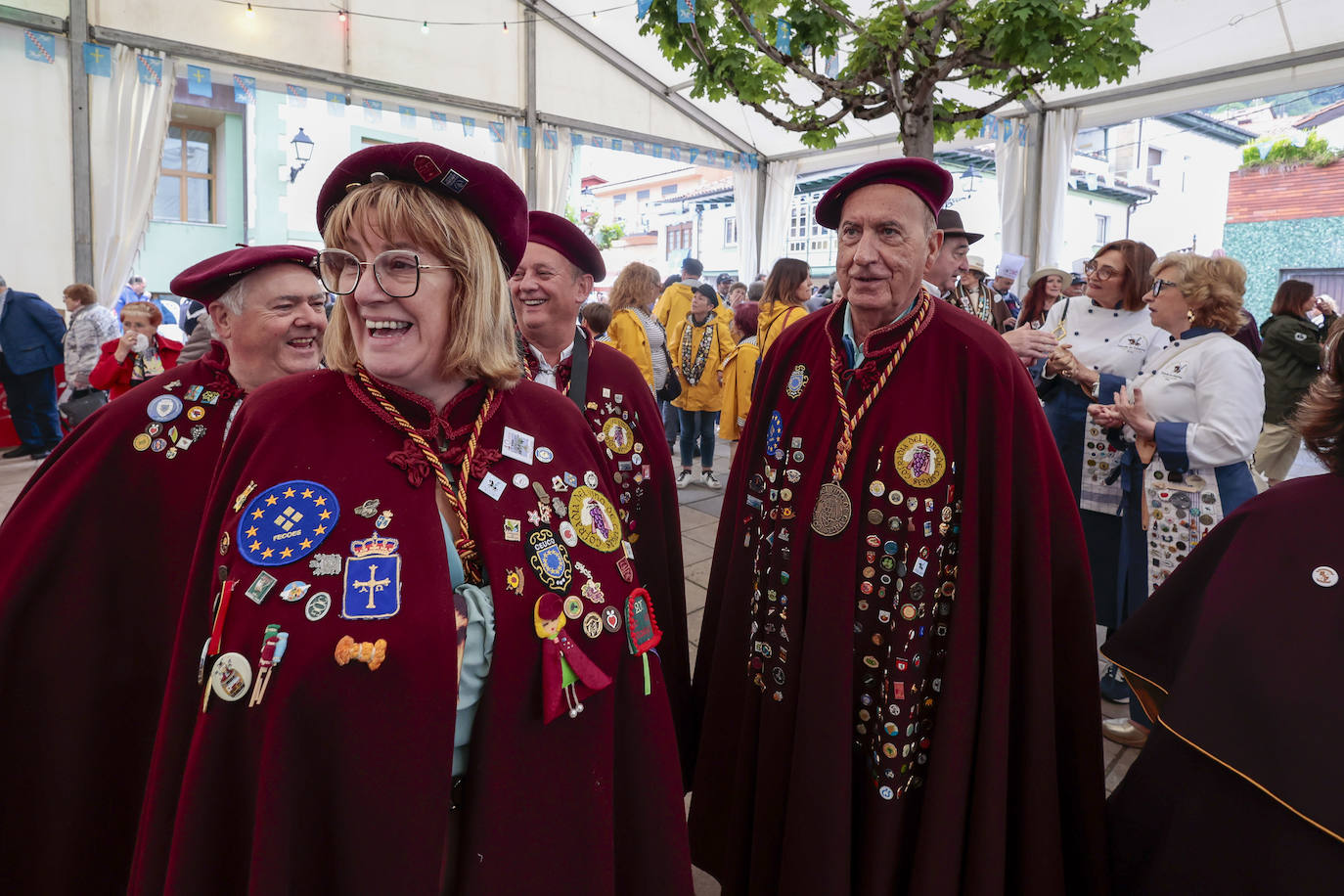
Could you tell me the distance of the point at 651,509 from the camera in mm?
2805

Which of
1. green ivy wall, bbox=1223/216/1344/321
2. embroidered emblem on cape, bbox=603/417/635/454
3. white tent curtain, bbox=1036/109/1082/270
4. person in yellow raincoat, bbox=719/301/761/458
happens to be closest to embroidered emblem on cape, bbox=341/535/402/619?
embroidered emblem on cape, bbox=603/417/635/454

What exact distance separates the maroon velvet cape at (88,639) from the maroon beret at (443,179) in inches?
35.3

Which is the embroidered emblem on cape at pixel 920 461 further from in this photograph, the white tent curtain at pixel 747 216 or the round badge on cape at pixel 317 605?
the white tent curtain at pixel 747 216

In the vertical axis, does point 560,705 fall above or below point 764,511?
below

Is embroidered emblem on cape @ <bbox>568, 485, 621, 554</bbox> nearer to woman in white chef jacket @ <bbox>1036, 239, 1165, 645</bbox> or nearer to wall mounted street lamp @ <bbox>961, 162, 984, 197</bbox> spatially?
woman in white chef jacket @ <bbox>1036, 239, 1165, 645</bbox>

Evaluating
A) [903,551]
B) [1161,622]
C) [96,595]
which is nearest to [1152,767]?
[1161,622]

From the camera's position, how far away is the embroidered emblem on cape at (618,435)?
2.79 metres

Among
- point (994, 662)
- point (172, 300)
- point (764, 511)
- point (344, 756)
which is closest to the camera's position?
point (344, 756)

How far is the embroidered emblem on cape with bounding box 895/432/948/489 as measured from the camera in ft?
6.82

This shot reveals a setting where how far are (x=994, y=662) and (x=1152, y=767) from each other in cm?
39

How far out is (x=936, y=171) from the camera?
7.04 feet

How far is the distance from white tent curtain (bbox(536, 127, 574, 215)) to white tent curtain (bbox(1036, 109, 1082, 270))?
701cm

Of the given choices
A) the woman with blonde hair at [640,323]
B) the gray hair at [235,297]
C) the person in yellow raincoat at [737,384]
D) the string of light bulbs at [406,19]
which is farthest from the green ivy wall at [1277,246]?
the gray hair at [235,297]

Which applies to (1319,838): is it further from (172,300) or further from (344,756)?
(172,300)
